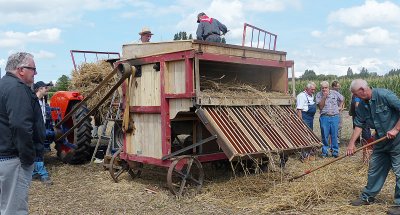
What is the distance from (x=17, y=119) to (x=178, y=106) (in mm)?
2726

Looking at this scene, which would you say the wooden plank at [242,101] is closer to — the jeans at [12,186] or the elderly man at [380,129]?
the elderly man at [380,129]

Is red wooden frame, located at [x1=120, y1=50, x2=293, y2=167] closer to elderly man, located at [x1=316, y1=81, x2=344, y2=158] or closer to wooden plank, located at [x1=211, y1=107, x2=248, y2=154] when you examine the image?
wooden plank, located at [x1=211, y1=107, x2=248, y2=154]

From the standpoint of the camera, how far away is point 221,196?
19.5ft

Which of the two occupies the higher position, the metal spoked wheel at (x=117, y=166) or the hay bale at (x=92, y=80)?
the hay bale at (x=92, y=80)

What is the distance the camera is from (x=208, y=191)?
6.25 m

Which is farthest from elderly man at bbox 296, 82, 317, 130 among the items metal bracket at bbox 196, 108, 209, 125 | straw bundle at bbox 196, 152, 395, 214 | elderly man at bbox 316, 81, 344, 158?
metal bracket at bbox 196, 108, 209, 125

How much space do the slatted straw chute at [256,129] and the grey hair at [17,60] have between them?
97.5 inches

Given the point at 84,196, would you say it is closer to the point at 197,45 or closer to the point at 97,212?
the point at 97,212

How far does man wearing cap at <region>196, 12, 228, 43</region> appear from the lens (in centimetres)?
835

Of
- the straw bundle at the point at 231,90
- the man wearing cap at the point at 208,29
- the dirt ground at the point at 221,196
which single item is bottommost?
the dirt ground at the point at 221,196

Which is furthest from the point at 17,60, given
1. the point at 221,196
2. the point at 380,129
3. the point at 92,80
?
the point at 92,80

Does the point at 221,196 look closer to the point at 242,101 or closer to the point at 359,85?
the point at 242,101

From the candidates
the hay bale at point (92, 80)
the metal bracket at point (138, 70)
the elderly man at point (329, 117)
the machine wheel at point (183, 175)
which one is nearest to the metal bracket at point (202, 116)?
the machine wheel at point (183, 175)

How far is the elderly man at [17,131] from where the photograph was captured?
378 cm
